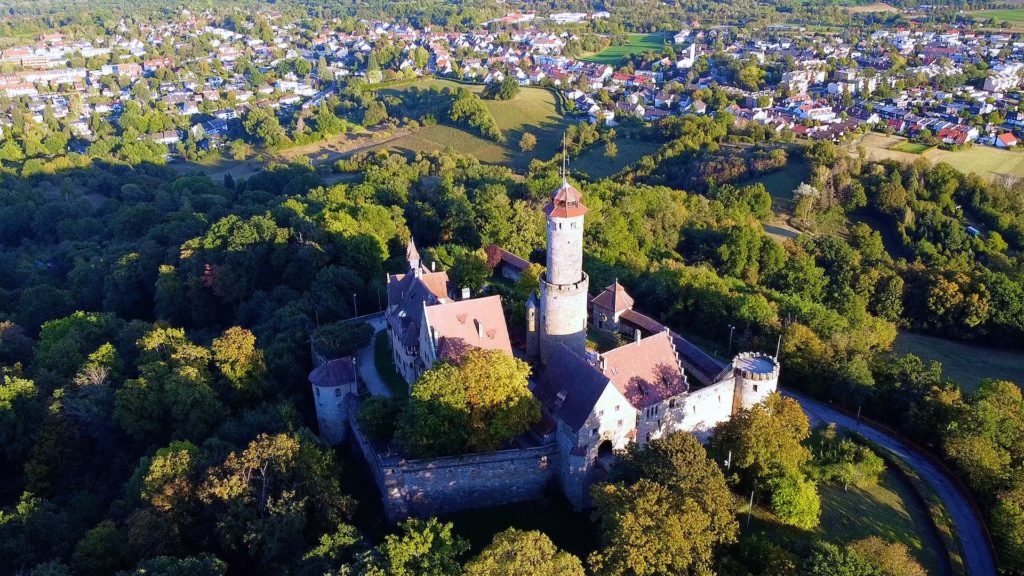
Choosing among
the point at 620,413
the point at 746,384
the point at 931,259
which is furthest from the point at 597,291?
the point at 931,259

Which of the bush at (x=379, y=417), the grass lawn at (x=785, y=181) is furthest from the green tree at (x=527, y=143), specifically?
the bush at (x=379, y=417)

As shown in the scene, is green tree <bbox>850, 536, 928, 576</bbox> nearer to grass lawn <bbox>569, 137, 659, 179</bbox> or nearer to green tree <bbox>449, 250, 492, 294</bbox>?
green tree <bbox>449, 250, 492, 294</bbox>

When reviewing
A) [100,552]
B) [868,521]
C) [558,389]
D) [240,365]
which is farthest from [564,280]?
[100,552]

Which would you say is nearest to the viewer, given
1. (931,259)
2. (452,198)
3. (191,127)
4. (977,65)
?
(452,198)

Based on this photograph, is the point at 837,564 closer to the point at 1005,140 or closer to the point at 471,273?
the point at 471,273

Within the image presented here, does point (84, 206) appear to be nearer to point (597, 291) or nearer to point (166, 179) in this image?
point (166, 179)

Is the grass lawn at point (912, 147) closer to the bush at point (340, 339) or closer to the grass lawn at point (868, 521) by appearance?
the grass lawn at point (868, 521)
